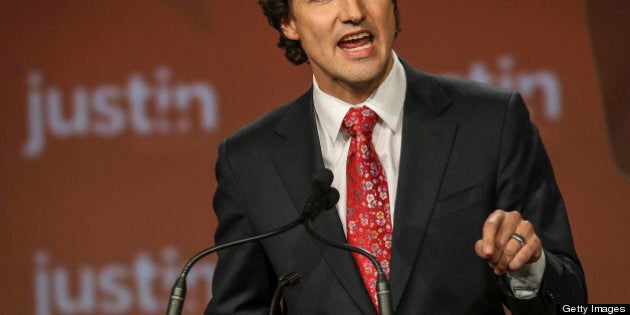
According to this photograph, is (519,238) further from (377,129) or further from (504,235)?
(377,129)

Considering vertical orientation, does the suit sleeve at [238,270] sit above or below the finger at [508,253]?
below

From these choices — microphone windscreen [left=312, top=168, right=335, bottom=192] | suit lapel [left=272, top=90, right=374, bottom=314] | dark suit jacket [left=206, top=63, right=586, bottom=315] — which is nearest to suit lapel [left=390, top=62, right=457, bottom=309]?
dark suit jacket [left=206, top=63, right=586, bottom=315]

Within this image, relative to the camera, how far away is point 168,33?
3809mm

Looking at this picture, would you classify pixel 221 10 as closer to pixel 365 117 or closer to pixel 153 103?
pixel 153 103

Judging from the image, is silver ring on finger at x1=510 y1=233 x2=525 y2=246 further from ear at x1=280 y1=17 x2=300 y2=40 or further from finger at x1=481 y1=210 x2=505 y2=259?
ear at x1=280 y1=17 x2=300 y2=40

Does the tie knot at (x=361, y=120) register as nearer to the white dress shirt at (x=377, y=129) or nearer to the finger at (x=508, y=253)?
the white dress shirt at (x=377, y=129)

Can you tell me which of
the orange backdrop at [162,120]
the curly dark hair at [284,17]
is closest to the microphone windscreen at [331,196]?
the curly dark hair at [284,17]

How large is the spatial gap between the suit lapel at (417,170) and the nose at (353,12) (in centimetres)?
24

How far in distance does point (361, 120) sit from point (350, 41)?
19cm

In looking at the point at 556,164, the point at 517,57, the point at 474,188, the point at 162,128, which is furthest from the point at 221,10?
the point at 474,188

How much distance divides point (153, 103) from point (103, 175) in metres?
0.34

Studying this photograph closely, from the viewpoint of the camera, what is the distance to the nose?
2.24 metres

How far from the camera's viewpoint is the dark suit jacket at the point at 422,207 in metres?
2.15

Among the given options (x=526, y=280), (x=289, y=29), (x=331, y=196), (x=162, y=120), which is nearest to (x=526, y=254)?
(x=526, y=280)
